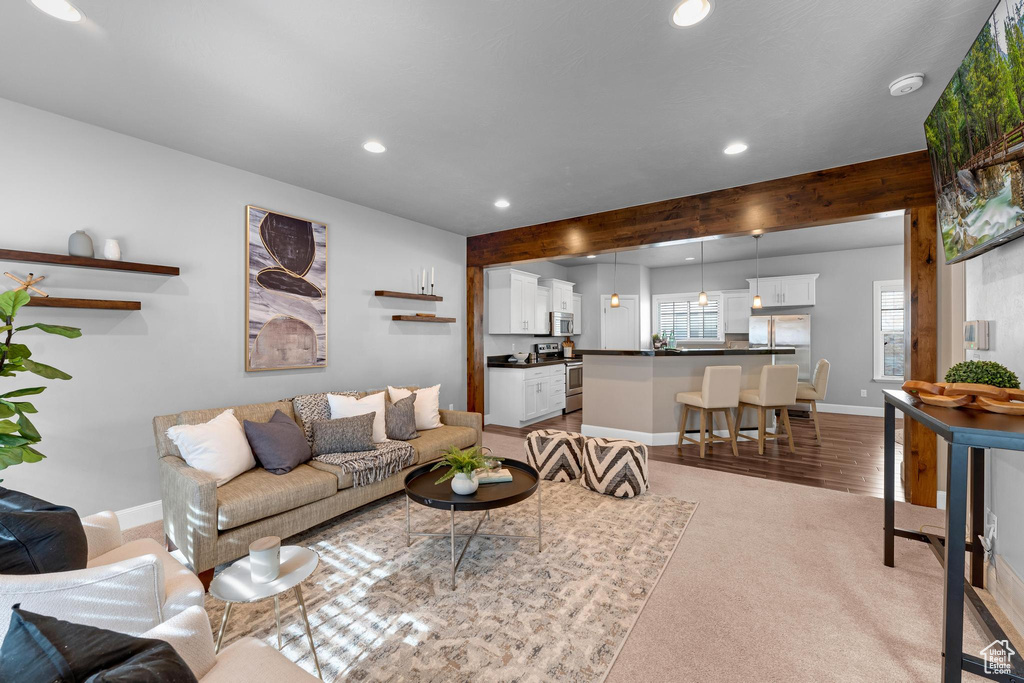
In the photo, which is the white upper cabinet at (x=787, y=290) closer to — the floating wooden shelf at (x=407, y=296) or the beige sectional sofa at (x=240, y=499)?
the floating wooden shelf at (x=407, y=296)

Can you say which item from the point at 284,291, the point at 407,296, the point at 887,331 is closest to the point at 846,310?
the point at 887,331

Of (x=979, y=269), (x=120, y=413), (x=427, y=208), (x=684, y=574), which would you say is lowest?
(x=684, y=574)

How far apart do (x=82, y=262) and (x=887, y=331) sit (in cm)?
940

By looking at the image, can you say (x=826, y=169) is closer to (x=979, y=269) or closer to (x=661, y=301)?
(x=979, y=269)

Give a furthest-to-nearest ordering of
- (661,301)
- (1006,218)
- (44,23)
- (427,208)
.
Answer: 1. (661,301)
2. (427,208)
3. (44,23)
4. (1006,218)

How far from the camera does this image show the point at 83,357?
2.71 metres

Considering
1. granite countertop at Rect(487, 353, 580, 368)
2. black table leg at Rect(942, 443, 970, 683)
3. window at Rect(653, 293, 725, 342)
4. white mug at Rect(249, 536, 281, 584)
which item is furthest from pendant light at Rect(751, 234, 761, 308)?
white mug at Rect(249, 536, 281, 584)

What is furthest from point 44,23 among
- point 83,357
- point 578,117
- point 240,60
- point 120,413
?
point 578,117

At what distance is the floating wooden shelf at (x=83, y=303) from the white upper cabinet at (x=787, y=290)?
26.7 ft

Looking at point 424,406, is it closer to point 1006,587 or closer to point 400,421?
point 400,421

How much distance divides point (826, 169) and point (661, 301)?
16.5ft

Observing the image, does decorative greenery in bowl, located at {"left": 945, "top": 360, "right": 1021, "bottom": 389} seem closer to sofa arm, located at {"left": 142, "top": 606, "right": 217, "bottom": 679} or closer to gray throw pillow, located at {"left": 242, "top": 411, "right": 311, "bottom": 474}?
sofa arm, located at {"left": 142, "top": 606, "right": 217, "bottom": 679}

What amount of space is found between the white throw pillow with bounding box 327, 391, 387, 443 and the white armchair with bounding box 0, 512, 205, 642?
2116 mm

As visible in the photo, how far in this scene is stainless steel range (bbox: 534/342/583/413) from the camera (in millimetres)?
7273
